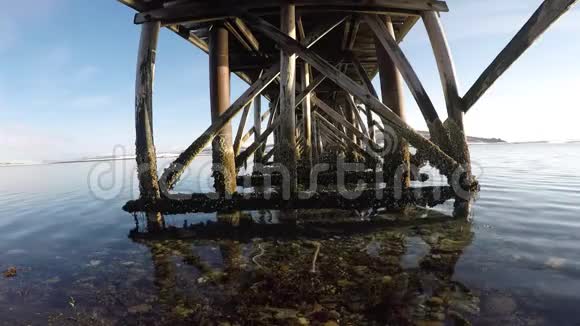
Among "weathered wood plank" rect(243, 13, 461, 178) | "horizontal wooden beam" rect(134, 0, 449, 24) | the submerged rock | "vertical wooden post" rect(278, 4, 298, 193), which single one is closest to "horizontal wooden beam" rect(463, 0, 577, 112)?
"weathered wood plank" rect(243, 13, 461, 178)

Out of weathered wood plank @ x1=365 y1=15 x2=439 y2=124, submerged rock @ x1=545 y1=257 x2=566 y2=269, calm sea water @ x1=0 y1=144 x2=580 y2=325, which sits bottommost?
calm sea water @ x1=0 y1=144 x2=580 y2=325

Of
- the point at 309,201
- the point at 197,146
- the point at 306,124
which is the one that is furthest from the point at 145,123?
the point at 306,124

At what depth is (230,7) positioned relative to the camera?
14.3 ft

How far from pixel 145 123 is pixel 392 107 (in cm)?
377

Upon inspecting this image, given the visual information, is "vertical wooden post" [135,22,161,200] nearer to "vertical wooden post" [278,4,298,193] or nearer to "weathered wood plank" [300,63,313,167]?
"vertical wooden post" [278,4,298,193]

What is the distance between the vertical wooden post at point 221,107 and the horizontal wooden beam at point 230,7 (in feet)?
2.47

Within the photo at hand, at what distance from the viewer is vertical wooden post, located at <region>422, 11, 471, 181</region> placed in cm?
387

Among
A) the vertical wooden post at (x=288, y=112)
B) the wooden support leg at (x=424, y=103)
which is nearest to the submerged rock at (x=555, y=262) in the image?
the wooden support leg at (x=424, y=103)

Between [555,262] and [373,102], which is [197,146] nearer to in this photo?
[373,102]

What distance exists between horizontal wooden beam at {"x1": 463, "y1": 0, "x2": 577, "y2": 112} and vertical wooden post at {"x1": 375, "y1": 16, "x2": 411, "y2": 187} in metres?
1.21

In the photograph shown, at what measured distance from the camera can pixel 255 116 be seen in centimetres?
970

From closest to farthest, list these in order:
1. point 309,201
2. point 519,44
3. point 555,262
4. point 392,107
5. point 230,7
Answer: point 555,262, point 519,44, point 309,201, point 230,7, point 392,107

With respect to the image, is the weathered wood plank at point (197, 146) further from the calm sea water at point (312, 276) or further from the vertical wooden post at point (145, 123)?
the calm sea water at point (312, 276)

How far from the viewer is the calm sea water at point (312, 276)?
5.93 feet
